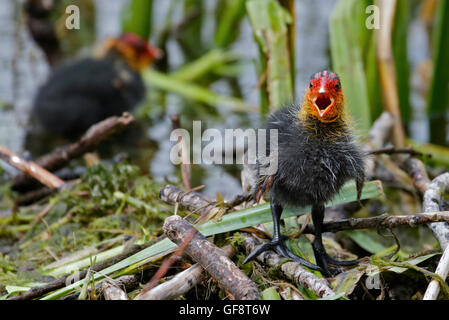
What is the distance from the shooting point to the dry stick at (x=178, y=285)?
70.5 inches

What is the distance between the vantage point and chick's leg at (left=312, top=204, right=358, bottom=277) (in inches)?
85.5

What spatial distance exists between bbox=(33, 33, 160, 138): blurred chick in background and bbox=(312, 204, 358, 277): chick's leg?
287 centimetres

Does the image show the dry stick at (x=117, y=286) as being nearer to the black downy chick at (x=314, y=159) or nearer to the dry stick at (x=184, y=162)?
the black downy chick at (x=314, y=159)

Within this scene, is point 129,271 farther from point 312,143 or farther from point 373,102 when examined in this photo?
point 373,102

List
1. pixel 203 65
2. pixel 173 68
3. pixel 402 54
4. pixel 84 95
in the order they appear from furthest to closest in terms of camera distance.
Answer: pixel 173 68 → pixel 203 65 → pixel 84 95 → pixel 402 54

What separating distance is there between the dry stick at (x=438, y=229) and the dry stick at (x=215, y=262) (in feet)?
1.81

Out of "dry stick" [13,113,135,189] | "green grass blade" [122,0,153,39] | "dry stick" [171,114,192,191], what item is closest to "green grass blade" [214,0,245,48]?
"green grass blade" [122,0,153,39]

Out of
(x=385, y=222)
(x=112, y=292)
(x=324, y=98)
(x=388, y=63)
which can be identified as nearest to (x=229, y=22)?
(x=388, y=63)

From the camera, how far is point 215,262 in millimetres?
1852

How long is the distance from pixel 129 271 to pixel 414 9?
624cm

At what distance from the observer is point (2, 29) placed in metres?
6.57

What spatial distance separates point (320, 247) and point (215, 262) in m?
0.54

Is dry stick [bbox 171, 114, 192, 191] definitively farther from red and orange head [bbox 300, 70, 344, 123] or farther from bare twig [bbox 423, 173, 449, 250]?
bare twig [bbox 423, 173, 449, 250]

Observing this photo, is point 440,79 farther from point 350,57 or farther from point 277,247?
point 277,247
